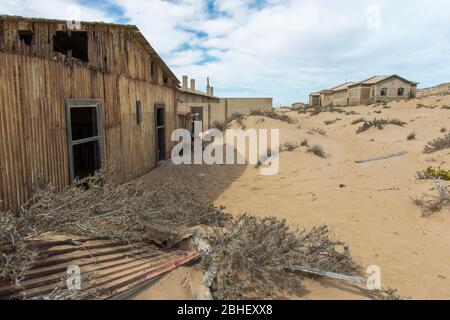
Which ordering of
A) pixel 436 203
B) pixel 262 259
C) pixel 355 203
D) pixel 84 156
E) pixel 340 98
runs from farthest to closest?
pixel 340 98 → pixel 84 156 → pixel 355 203 → pixel 436 203 → pixel 262 259

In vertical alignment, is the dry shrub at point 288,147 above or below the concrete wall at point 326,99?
below

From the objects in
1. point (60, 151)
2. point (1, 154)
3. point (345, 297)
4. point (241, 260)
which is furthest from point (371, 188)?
point (1, 154)

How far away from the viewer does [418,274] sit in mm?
4121

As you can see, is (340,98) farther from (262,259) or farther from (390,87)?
(262,259)

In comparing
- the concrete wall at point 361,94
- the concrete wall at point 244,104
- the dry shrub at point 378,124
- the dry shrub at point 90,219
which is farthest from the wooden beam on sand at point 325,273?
the concrete wall at point 361,94

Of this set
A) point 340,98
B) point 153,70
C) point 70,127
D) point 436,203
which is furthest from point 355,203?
point 340,98

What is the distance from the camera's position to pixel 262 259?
3.50m

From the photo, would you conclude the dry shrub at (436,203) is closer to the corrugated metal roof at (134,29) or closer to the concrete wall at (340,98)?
the corrugated metal roof at (134,29)

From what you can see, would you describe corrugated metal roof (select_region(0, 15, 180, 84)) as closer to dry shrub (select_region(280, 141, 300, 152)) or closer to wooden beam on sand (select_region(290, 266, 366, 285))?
wooden beam on sand (select_region(290, 266, 366, 285))

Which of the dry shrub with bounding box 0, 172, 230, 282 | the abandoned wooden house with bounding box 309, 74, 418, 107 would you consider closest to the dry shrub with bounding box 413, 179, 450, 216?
the dry shrub with bounding box 0, 172, 230, 282

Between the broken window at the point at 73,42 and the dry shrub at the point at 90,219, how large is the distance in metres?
3.69

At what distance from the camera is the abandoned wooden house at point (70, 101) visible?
165 inches

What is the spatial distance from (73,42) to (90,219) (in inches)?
194
